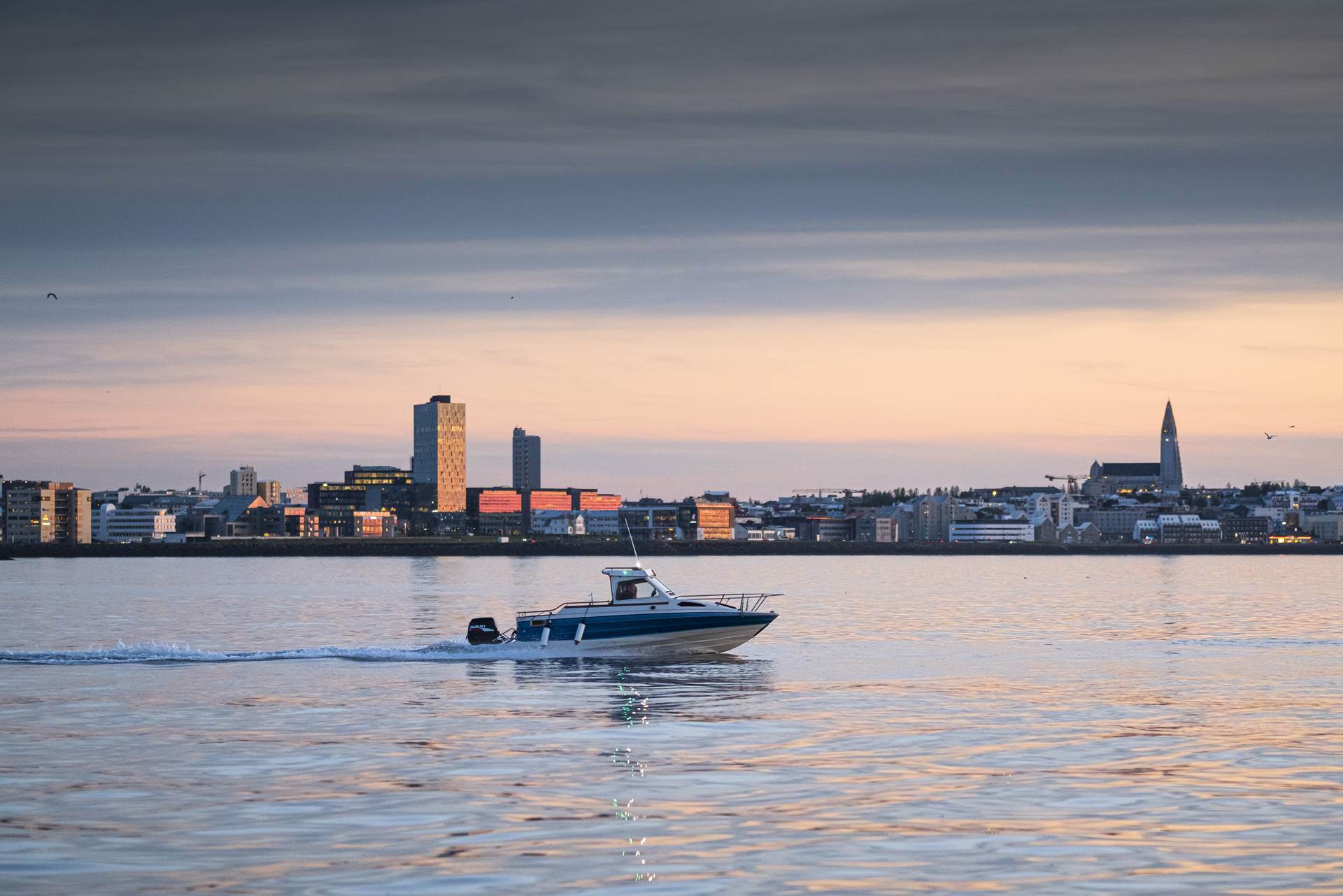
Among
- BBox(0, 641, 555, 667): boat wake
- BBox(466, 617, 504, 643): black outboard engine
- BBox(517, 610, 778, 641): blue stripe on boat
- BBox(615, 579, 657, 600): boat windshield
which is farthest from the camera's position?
BBox(466, 617, 504, 643): black outboard engine

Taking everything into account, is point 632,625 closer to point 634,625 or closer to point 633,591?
point 634,625

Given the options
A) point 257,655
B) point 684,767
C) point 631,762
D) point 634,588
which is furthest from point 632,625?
A: point 684,767

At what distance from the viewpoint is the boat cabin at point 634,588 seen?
51250 millimetres

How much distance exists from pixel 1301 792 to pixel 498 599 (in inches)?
3238

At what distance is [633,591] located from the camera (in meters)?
51.4

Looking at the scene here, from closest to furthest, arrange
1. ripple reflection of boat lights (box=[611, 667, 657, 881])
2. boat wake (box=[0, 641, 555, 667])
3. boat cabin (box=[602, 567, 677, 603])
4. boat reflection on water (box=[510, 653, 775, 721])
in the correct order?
1. ripple reflection of boat lights (box=[611, 667, 657, 881])
2. boat reflection on water (box=[510, 653, 775, 721])
3. boat wake (box=[0, 641, 555, 667])
4. boat cabin (box=[602, 567, 677, 603])

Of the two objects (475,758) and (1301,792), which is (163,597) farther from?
(1301,792)

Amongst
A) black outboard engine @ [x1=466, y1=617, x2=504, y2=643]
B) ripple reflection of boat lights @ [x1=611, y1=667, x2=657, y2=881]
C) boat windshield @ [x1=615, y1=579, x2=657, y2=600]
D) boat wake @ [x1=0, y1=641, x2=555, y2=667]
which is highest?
boat windshield @ [x1=615, y1=579, x2=657, y2=600]

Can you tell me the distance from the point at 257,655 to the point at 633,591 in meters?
12.5

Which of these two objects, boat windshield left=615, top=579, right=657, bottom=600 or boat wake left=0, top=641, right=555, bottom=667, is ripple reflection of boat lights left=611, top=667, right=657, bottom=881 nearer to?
boat windshield left=615, top=579, right=657, bottom=600

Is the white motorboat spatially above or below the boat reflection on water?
above

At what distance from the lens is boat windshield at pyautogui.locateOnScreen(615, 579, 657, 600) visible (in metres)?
51.4

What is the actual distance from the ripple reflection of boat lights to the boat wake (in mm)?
5473

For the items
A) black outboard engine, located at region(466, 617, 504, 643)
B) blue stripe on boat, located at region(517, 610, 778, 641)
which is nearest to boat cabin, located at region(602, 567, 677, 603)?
blue stripe on boat, located at region(517, 610, 778, 641)
